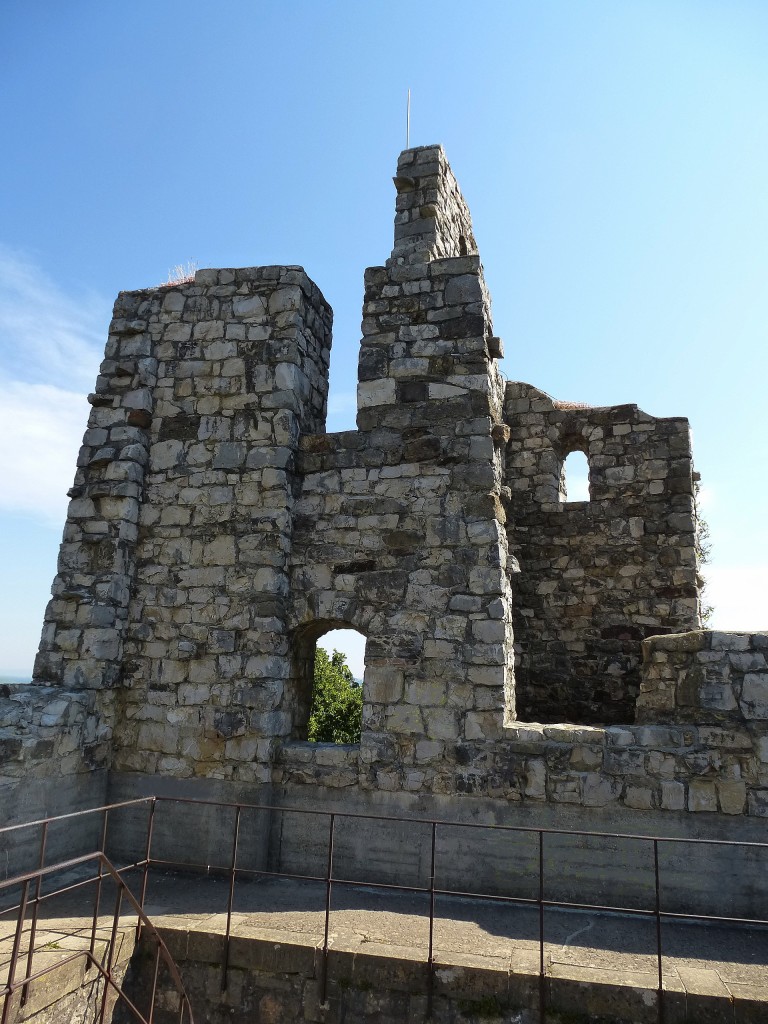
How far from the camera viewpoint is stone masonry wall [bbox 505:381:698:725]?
336 inches

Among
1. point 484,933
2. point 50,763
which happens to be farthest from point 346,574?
point 484,933

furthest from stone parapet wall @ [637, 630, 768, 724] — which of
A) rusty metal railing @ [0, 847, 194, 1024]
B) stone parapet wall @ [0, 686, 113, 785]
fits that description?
stone parapet wall @ [0, 686, 113, 785]

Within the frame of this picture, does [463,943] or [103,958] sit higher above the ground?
[463,943]

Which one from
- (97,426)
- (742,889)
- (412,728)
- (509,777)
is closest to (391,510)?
(412,728)

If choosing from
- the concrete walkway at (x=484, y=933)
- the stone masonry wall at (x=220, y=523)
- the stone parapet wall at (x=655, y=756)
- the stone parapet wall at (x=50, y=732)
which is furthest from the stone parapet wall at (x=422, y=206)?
the concrete walkway at (x=484, y=933)

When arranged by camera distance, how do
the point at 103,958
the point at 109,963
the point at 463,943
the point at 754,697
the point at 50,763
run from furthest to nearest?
1. the point at 50,763
2. the point at 754,697
3. the point at 463,943
4. the point at 103,958
5. the point at 109,963

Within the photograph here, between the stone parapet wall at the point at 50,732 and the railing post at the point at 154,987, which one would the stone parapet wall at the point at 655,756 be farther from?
the stone parapet wall at the point at 50,732

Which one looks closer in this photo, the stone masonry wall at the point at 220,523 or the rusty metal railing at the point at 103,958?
the rusty metal railing at the point at 103,958

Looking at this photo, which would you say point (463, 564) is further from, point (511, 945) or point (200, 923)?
point (200, 923)

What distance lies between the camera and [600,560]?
8.90m

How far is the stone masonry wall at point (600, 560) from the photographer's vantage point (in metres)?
8.52

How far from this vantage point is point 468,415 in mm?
6945

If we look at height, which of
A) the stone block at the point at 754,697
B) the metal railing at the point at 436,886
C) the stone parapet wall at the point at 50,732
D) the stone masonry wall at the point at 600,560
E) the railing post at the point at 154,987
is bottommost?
the railing post at the point at 154,987

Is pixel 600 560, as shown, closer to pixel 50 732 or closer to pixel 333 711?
pixel 50 732
